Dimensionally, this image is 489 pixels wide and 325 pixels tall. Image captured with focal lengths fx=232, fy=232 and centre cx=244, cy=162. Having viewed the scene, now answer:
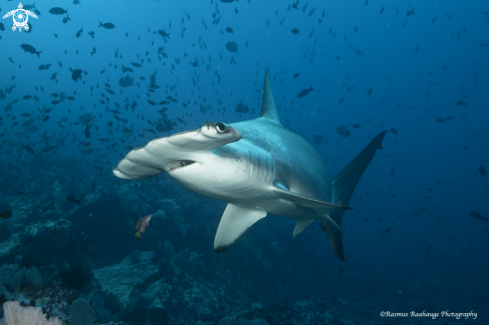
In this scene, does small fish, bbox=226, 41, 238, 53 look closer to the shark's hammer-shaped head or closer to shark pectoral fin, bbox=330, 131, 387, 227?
shark pectoral fin, bbox=330, 131, 387, 227

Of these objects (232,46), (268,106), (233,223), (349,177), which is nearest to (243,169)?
(233,223)

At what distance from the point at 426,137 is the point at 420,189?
24.4 meters

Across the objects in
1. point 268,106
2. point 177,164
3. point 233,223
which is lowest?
point 233,223

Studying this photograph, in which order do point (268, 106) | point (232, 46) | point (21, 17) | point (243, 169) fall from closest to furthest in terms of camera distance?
point (243, 169)
point (268, 106)
point (232, 46)
point (21, 17)

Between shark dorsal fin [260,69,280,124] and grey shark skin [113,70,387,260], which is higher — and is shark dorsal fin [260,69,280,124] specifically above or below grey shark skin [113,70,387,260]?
above

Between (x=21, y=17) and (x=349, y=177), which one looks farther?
(x=21, y=17)

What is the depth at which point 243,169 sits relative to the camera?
2293mm

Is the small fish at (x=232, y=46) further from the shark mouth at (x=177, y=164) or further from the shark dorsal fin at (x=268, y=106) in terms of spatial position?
the shark mouth at (x=177, y=164)

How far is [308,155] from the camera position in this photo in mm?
4129

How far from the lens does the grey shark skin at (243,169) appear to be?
5.59 feet

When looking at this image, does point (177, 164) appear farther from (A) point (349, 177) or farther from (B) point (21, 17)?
(B) point (21, 17)

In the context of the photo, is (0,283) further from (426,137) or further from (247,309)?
(426,137)

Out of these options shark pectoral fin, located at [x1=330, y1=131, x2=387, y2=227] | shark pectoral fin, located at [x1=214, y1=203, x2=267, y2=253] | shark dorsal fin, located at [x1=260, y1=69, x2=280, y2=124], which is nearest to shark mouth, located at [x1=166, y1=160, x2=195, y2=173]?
shark pectoral fin, located at [x1=214, y1=203, x2=267, y2=253]

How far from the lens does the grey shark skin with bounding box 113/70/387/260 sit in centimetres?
170
